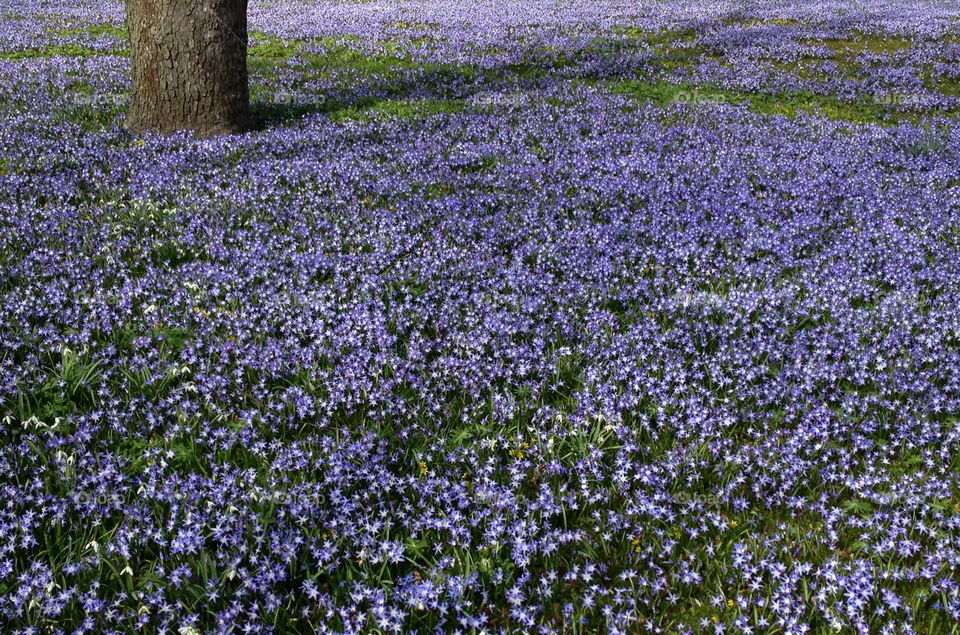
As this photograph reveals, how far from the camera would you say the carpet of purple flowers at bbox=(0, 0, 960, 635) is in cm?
347

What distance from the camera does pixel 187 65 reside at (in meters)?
9.48

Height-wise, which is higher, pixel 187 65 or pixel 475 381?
pixel 187 65

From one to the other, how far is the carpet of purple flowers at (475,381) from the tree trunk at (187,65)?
611 millimetres

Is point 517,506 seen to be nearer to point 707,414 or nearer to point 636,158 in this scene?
point 707,414

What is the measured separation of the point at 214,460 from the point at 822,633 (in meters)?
3.52

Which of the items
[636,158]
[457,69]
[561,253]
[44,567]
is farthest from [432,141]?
[44,567]

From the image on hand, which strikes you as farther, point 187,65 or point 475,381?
point 187,65

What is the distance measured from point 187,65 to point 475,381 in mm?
7389

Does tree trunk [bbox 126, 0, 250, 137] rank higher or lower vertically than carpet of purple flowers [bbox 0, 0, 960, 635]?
higher

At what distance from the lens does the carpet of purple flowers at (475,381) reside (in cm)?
347

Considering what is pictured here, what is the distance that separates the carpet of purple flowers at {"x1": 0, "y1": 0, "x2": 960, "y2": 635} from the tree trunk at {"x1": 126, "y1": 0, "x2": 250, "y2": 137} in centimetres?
61

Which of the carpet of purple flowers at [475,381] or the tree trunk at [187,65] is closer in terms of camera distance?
the carpet of purple flowers at [475,381]

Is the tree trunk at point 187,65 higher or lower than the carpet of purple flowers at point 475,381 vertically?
higher

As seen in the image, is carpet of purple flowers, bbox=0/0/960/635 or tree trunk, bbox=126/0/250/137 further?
tree trunk, bbox=126/0/250/137
